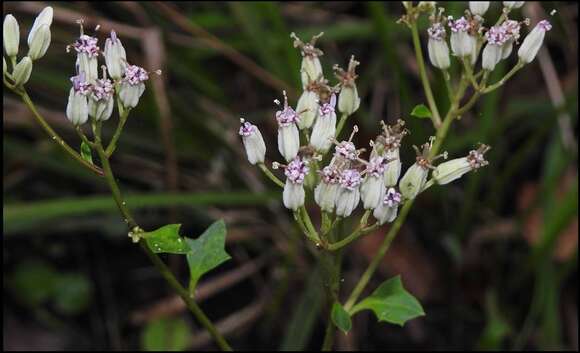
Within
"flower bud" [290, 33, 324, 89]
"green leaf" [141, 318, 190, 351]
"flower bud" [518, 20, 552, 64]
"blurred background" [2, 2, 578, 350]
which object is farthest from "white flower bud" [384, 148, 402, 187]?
"green leaf" [141, 318, 190, 351]

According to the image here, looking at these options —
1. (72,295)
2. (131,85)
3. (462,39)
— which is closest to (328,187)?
(131,85)

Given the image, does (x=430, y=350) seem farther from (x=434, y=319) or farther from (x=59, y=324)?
(x=59, y=324)

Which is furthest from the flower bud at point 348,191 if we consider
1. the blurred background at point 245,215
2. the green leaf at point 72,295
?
the green leaf at point 72,295

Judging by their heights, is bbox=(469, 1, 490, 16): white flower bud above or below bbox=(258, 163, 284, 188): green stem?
above

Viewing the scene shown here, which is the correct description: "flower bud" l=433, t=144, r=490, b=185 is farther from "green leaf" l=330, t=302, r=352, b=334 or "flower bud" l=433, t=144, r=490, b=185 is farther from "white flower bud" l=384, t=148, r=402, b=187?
"green leaf" l=330, t=302, r=352, b=334

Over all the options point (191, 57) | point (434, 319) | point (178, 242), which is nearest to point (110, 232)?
point (191, 57)

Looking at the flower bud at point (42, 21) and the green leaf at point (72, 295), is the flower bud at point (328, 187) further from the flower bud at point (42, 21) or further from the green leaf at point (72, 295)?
the green leaf at point (72, 295)
